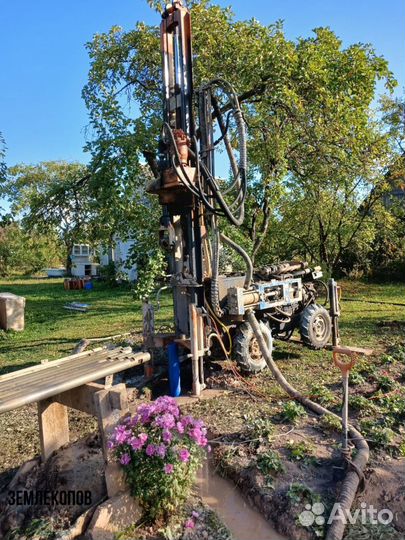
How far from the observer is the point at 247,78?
7.24 m

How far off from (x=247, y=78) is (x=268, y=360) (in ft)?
15.8

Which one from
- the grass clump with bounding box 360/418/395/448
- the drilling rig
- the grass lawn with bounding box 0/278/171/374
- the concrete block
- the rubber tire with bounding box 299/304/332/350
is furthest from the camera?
the concrete block

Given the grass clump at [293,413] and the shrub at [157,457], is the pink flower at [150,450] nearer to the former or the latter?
the shrub at [157,457]

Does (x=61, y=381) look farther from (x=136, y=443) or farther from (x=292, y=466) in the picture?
(x=292, y=466)

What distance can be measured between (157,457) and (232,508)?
0.76 metres

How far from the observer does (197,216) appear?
5117mm

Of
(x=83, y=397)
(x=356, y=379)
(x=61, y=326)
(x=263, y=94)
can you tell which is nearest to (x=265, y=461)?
(x=83, y=397)

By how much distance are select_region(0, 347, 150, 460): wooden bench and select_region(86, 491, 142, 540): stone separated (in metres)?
0.31

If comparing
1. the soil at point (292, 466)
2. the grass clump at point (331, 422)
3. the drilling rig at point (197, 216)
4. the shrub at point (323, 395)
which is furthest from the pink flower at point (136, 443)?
the shrub at point (323, 395)

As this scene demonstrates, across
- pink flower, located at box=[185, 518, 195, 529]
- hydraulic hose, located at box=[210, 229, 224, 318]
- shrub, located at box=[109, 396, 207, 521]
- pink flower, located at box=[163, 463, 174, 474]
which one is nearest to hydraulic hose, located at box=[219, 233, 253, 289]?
hydraulic hose, located at box=[210, 229, 224, 318]

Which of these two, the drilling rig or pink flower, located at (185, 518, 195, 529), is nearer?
pink flower, located at (185, 518, 195, 529)

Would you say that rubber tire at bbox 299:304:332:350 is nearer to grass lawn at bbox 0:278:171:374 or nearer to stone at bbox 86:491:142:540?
grass lawn at bbox 0:278:171:374

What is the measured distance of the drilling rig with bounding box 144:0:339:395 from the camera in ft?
15.5

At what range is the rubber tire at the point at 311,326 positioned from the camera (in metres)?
6.62
